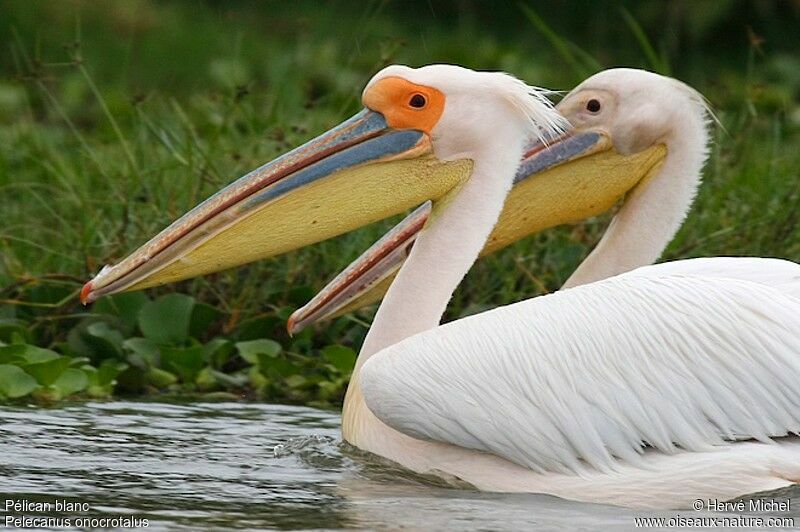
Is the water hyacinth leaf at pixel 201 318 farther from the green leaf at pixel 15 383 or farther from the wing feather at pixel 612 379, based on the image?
the wing feather at pixel 612 379

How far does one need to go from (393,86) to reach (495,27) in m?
9.12

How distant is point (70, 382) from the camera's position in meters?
5.67

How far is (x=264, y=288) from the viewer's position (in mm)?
6402

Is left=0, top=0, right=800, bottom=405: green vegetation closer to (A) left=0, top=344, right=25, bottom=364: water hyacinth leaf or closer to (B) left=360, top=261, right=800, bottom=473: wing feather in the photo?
(A) left=0, top=344, right=25, bottom=364: water hyacinth leaf

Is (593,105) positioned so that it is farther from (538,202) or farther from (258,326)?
(258,326)

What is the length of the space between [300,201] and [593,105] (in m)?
1.14

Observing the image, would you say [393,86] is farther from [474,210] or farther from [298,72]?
[298,72]

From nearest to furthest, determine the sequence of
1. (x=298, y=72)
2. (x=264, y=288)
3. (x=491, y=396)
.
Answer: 1. (x=491, y=396)
2. (x=264, y=288)
3. (x=298, y=72)

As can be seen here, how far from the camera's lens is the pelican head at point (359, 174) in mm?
4934

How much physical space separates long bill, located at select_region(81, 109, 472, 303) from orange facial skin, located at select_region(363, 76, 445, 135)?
0.03 metres

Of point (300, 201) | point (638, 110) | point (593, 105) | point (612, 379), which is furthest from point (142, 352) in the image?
point (612, 379)

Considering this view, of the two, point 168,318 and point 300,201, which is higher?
point 300,201

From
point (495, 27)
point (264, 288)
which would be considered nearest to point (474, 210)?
point (264, 288)

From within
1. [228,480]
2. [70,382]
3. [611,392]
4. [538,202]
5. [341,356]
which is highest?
[538,202]
